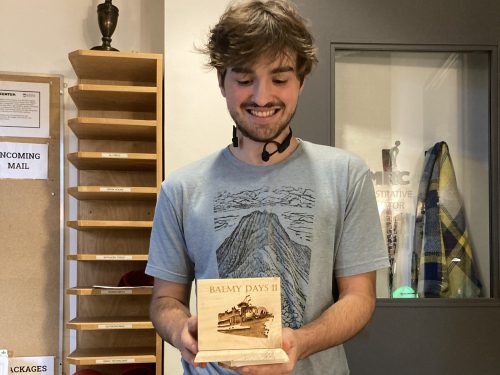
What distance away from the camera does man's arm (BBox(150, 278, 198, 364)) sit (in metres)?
1.09

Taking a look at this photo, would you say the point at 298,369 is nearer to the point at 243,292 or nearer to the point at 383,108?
the point at 243,292

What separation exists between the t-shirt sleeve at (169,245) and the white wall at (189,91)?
3.42ft

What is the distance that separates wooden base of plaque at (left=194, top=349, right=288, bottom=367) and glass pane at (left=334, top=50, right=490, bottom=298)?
106 centimetres

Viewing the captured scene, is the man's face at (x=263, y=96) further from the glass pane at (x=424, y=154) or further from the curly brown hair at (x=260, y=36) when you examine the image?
the glass pane at (x=424, y=154)

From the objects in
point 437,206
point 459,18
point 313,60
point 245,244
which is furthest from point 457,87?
point 245,244

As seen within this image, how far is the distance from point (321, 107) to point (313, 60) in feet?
2.37

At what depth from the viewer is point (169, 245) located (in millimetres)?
1295

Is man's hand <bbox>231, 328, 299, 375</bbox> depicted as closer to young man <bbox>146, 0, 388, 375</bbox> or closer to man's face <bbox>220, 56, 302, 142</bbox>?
young man <bbox>146, 0, 388, 375</bbox>

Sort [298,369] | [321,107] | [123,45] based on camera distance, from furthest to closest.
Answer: [123,45]
[321,107]
[298,369]

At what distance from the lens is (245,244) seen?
1198mm

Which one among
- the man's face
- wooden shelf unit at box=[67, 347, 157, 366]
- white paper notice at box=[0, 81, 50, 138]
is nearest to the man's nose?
the man's face

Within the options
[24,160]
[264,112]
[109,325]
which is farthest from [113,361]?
[264,112]

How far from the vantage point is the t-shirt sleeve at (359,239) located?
121 cm

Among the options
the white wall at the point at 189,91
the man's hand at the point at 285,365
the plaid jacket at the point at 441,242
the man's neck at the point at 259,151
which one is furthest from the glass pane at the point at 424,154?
the man's hand at the point at 285,365
